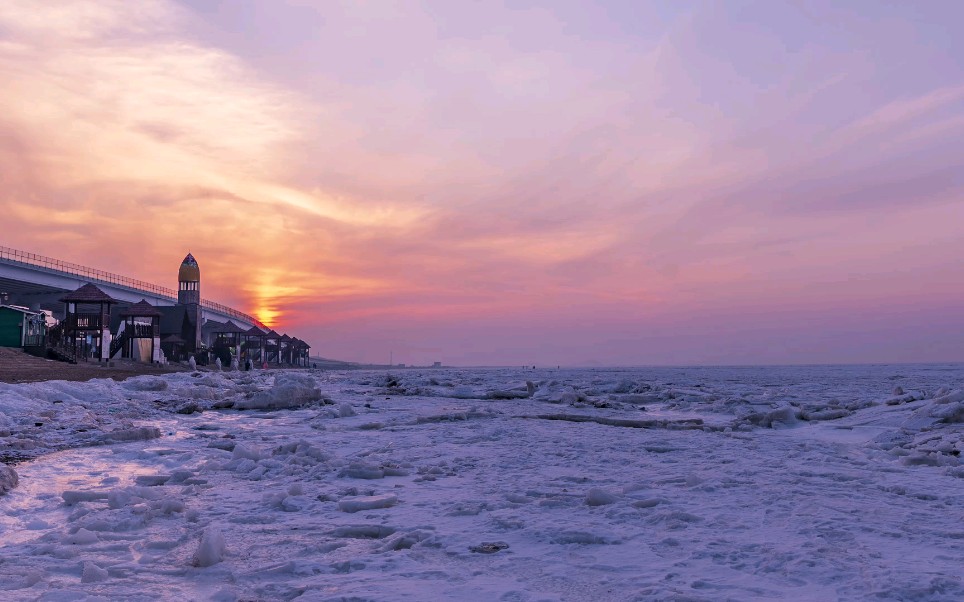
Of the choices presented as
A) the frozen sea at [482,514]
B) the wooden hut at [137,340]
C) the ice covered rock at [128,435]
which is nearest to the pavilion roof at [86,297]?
the wooden hut at [137,340]

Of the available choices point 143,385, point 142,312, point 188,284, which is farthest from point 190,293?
point 143,385

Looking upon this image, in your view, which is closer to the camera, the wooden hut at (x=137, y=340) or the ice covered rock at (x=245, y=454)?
the ice covered rock at (x=245, y=454)

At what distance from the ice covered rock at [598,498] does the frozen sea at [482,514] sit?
0.03ft

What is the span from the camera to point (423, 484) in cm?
608

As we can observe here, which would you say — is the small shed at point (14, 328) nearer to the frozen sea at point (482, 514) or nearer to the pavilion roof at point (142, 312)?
the pavilion roof at point (142, 312)

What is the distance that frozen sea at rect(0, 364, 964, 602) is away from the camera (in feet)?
10.9

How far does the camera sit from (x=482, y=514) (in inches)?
190

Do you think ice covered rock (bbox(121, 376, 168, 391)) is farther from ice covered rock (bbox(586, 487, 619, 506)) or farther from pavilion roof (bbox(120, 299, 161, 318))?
pavilion roof (bbox(120, 299, 161, 318))

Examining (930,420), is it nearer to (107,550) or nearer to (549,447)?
(549,447)

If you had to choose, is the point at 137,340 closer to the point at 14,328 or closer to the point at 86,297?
the point at 14,328

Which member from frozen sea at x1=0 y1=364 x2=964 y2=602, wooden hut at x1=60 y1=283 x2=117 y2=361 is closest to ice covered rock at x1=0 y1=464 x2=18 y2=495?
frozen sea at x1=0 y1=364 x2=964 y2=602

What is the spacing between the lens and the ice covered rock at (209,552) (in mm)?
3627

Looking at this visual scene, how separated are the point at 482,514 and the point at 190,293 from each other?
83.8 metres

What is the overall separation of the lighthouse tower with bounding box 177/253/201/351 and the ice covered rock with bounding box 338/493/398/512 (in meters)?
78.7
